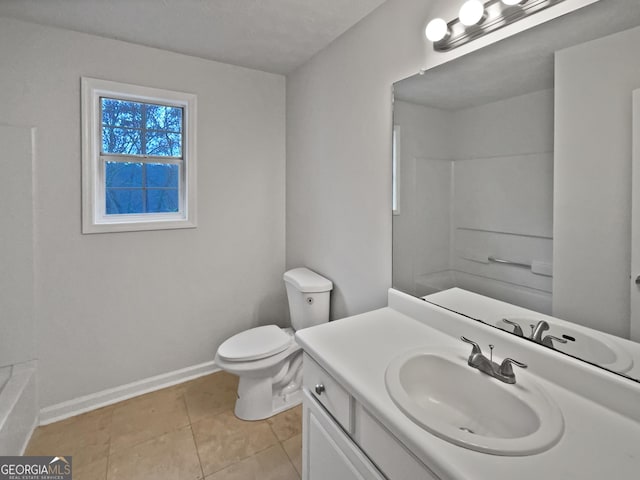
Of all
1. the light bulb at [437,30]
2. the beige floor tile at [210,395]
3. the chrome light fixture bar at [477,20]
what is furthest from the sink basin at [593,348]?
the beige floor tile at [210,395]

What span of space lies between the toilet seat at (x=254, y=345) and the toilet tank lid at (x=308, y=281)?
35 cm

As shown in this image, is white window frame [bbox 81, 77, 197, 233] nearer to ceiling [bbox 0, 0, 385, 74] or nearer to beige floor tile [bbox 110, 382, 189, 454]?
ceiling [bbox 0, 0, 385, 74]

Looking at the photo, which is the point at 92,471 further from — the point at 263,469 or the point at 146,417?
the point at 263,469

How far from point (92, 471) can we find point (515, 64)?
2.63 m

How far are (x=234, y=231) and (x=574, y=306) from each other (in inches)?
86.4

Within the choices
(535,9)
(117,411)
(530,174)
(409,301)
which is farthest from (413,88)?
(117,411)

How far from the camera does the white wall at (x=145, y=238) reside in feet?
6.37

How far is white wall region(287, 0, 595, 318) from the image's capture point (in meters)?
1.59

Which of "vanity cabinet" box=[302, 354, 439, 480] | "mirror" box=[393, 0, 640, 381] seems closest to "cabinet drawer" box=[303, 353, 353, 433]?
"vanity cabinet" box=[302, 354, 439, 480]

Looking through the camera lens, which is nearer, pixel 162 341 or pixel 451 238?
pixel 451 238

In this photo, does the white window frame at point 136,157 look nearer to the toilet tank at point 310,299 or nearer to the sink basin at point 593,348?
the toilet tank at point 310,299

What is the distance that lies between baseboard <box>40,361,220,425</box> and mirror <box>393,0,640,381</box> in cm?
194

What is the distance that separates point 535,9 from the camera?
3.58 ft

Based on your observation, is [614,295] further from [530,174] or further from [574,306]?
[530,174]
